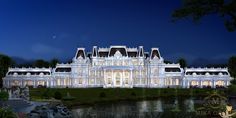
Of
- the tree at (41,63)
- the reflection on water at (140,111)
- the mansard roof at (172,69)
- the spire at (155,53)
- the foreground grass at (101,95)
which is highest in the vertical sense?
the spire at (155,53)

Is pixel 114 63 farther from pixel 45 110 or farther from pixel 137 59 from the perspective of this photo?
pixel 45 110

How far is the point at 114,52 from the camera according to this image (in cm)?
10831

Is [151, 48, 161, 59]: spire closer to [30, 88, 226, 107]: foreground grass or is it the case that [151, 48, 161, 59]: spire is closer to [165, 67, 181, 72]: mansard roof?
[165, 67, 181, 72]: mansard roof

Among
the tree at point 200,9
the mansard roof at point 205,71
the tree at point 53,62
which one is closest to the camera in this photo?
the tree at point 200,9

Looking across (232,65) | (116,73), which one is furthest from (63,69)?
(232,65)

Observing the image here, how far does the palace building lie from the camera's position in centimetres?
10275

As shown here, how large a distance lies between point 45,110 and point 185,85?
81.7 meters

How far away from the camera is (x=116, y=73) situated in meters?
106

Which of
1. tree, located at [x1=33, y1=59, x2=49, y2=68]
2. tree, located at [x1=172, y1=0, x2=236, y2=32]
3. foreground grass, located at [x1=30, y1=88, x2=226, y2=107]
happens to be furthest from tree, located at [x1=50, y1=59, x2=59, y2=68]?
tree, located at [x1=172, y1=0, x2=236, y2=32]

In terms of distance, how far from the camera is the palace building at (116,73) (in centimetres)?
10275

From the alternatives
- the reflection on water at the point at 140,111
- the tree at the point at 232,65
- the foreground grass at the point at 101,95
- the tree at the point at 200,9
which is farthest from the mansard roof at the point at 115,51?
the tree at the point at 200,9

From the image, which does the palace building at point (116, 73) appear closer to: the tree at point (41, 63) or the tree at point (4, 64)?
the tree at point (4, 64)

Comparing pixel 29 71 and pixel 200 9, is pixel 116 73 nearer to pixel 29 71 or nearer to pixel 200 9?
pixel 29 71

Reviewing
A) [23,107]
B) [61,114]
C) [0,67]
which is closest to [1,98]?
[23,107]
